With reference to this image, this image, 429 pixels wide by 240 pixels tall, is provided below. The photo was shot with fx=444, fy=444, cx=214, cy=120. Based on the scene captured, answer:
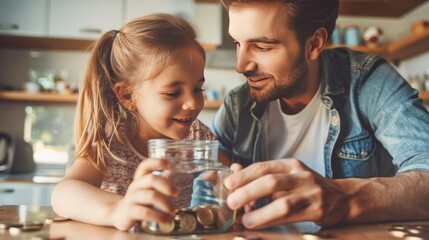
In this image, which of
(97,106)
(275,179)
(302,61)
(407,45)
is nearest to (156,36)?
(97,106)

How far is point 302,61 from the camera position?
4.44 ft

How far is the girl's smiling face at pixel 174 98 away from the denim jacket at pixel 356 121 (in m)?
0.35

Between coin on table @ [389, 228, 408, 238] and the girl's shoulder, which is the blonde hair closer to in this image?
the girl's shoulder

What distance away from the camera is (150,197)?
0.58 meters

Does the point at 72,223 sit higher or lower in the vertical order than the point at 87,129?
lower

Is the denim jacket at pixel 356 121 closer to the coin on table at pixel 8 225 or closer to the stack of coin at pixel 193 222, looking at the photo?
the stack of coin at pixel 193 222

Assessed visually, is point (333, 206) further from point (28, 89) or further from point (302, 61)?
point (28, 89)

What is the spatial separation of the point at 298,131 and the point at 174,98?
1.66ft

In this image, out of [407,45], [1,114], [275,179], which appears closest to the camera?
[275,179]

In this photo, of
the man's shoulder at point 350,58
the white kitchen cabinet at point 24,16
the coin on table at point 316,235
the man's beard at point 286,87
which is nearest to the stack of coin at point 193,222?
the coin on table at point 316,235

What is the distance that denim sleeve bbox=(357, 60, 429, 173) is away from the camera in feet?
3.27

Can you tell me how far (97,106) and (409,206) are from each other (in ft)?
2.41

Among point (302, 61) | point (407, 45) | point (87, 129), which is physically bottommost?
point (87, 129)

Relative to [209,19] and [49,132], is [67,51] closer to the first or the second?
[49,132]
